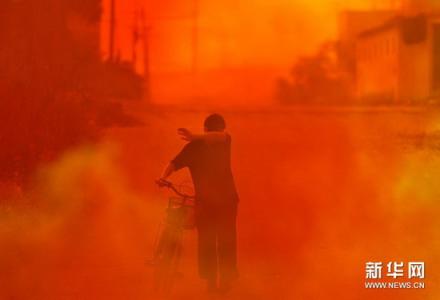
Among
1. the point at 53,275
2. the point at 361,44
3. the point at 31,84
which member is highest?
the point at 361,44

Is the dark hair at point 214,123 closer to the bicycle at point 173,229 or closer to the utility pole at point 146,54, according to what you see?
→ the bicycle at point 173,229

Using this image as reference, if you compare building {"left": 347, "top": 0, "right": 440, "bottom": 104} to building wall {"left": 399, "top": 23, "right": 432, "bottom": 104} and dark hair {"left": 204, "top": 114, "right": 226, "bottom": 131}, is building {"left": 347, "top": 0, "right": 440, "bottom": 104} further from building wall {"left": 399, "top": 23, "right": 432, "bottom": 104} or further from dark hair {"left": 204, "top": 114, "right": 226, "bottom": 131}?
dark hair {"left": 204, "top": 114, "right": 226, "bottom": 131}

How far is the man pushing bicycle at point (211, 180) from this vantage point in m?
6.41

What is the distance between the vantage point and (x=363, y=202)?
39.8 ft

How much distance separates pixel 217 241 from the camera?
21.7 ft

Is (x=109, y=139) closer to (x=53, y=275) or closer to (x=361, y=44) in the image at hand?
(x=53, y=275)

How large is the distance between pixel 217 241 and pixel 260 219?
173 inches

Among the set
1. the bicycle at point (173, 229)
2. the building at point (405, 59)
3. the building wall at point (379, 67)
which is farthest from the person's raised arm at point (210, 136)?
the building wall at point (379, 67)

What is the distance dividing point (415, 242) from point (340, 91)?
1379 inches

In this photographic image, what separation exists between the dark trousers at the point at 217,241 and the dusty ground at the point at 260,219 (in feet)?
0.71

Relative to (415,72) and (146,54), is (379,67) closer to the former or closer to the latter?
(415,72)

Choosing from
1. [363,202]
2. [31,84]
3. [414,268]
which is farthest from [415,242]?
[31,84]

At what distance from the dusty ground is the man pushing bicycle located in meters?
0.54

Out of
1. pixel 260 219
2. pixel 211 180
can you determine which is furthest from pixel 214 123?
pixel 260 219
